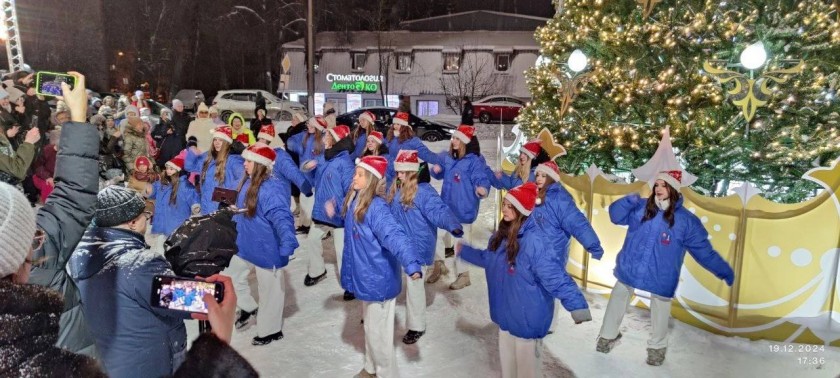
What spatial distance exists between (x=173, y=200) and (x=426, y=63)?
3018 centimetres

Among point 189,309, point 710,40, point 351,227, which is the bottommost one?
point 351,227

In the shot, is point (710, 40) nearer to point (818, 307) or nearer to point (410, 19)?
point (818, 307)

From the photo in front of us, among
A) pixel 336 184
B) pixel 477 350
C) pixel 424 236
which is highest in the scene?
pixel 336 184

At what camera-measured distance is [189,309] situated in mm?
1885

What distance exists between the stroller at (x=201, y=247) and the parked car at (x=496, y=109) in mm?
24422

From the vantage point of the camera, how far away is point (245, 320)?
5.43 metres

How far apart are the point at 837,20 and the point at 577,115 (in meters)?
3.38

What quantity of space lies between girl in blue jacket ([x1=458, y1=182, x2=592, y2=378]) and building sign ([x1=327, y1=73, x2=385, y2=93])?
3287 centimetres

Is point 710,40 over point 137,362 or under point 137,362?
over

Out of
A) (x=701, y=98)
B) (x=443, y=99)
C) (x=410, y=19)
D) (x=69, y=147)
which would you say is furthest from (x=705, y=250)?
(x=410, y=19)

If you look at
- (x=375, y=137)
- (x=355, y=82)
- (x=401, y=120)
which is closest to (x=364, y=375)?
(x=375, y=137)

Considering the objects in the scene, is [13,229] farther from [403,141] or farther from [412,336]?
[403,141]

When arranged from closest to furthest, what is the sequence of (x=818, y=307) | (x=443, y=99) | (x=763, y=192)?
(x=818, y=307) < (x=763, y=192) < (x=443, y=99)

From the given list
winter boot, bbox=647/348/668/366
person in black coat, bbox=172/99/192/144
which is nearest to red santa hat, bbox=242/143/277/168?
winter boot, bbox=647/348/668/366
